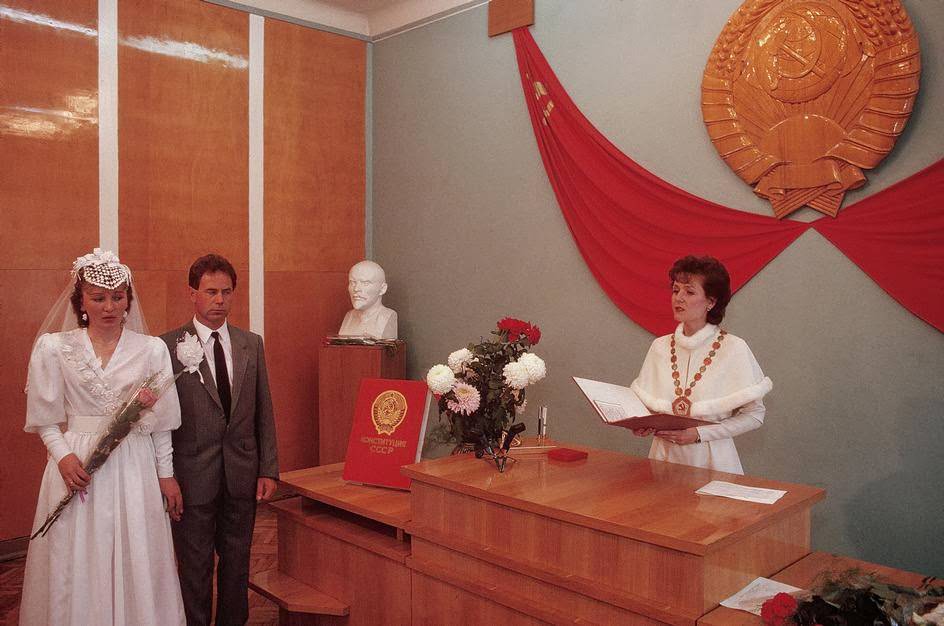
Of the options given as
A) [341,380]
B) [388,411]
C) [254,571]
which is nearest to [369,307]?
[341,380]

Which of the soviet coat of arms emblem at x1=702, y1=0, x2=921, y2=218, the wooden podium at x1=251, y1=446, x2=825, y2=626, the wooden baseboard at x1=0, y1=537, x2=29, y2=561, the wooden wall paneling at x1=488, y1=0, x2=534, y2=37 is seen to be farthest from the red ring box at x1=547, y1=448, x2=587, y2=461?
the wooden baseboard at x1=0, y1=537, x2=29, y2=561

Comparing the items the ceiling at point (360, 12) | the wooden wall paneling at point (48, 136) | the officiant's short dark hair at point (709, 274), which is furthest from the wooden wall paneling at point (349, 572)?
the ceiling at point (360, 12)

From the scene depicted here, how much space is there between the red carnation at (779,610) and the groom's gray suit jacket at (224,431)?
6.74 feet

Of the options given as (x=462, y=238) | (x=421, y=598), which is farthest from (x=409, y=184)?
(x=421, y=598)

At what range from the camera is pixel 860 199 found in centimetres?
351

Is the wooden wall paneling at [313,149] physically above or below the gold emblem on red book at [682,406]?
above

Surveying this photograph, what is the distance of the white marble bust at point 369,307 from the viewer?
5449 millimetres

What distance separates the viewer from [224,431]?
3135mm

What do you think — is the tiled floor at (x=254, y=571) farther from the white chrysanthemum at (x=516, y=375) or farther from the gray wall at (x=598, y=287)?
the white chrysanthemum at (x=516, y=375)

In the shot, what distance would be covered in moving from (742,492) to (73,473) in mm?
2200

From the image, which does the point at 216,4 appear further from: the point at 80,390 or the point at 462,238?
the point at 80,390

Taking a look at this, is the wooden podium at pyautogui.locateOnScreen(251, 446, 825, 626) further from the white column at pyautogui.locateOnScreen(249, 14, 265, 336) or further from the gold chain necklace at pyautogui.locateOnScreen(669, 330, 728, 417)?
the white column at pyautogui.locateOnScreen(249, 14, 265, 336)

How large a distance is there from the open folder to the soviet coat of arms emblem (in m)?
1.48

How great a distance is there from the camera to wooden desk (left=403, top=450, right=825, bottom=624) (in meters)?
2.06
